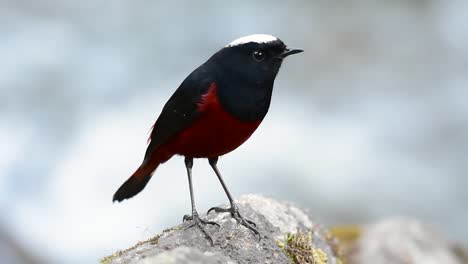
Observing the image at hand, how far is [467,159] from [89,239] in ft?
21.8

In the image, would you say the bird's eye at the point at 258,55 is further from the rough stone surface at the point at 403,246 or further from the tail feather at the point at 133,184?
the rough stone surface at the point at 403,246

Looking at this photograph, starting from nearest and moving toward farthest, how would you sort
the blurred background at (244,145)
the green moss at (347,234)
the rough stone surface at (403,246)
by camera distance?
the rough stone surface at (403,246) < the green moss at (347,234) < the blurred background at (244,145)

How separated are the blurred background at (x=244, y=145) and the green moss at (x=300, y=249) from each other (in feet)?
19.8

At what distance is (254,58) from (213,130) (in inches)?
21.1

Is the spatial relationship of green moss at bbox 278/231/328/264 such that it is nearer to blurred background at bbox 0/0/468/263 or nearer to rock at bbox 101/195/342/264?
rock at bbox 101/195/342/264

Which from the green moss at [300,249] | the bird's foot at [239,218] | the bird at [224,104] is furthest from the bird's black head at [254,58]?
the green moss at [300,249]

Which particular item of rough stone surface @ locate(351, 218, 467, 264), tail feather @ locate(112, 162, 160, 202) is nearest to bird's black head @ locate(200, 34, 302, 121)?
tail feather @ locate(112, 162, 160, 202)

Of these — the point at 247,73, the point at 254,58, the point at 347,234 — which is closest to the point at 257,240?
the point at 247,73

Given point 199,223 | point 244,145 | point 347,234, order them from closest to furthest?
point 199,223 < point 347,234 < point 244,145

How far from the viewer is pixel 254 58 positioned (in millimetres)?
4461

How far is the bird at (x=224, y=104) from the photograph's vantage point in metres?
4.28

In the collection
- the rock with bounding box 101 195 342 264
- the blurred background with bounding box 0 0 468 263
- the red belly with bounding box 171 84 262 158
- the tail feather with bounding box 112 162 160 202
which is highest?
the blurred background with bounding box 0 0 468 263

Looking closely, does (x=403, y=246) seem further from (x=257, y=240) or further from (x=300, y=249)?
(x=257, y=240)

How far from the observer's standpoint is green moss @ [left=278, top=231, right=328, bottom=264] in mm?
4414
